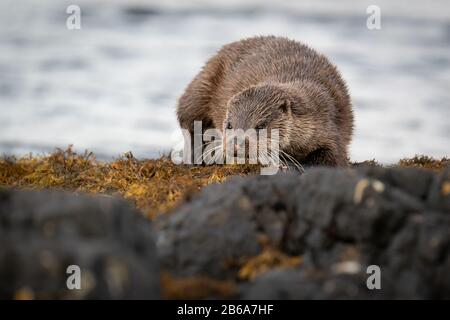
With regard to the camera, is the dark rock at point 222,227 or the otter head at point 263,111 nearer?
the dark rock at point 222,227

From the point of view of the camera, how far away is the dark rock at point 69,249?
2.98 m

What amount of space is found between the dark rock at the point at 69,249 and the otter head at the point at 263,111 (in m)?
3.49

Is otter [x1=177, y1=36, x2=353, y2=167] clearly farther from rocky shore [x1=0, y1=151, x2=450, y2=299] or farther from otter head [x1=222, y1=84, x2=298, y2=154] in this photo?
rocky shore [x1=0, y1=151, x2=450, y2=299]

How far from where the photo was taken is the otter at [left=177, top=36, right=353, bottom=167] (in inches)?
273

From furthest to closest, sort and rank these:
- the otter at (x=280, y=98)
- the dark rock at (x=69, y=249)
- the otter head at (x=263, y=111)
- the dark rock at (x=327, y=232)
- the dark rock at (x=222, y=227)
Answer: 1. the otter at (x=280, y=98)
2. the otter head at (x=263, y=111)
3. the dark rock at (x=222, y=227)
4. the dark rock at (x=327, y=232)
5. the dark rock at (x=69, y=249)

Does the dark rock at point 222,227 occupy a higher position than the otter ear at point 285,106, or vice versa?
the otter ear at point 285,106

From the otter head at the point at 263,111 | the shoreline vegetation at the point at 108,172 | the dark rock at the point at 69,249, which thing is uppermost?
the otter head at the point at 263,111

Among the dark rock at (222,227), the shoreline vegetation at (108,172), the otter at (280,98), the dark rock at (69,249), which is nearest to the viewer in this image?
the dark rock at (69,249)

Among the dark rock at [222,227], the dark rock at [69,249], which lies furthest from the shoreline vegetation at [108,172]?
the dark rock at [69,249]

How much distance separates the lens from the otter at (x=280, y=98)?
6.93 m

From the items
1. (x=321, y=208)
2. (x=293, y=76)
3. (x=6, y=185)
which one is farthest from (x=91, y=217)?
(x=293, y=76)

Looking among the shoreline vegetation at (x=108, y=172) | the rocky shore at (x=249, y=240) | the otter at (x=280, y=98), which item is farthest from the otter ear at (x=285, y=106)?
the rocky shore at (x=249, y=240)

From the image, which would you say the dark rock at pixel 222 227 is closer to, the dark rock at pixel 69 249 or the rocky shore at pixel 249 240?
the rocky shore at pixel 249 240
